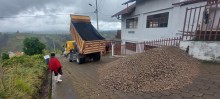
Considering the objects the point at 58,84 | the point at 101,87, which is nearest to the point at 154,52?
the point at 101,87

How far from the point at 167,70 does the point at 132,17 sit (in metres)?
11.1

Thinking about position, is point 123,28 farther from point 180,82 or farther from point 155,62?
point 180,82

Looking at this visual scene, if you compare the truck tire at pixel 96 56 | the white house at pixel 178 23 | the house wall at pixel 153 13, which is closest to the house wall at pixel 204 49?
the white house at pixel 178 23

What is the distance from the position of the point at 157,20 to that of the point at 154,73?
26.5 feet

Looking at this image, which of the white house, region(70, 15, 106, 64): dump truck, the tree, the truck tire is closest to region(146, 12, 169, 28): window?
the white house

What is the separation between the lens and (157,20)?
1221 centimetres

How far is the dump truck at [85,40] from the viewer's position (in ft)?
35.2

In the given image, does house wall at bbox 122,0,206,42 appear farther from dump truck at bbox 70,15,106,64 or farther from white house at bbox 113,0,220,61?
dump truck at bbox 70,15,106,64

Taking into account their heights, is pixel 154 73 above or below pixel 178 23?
below

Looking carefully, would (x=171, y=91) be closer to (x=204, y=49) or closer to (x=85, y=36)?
(x=204, y=49)

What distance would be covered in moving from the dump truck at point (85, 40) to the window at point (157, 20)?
4.89 metres

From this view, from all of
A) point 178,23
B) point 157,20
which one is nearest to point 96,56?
point 157,20

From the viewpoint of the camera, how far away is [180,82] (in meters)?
4.93

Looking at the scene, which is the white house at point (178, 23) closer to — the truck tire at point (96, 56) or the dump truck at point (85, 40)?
the truck tire at point (96, 56)
